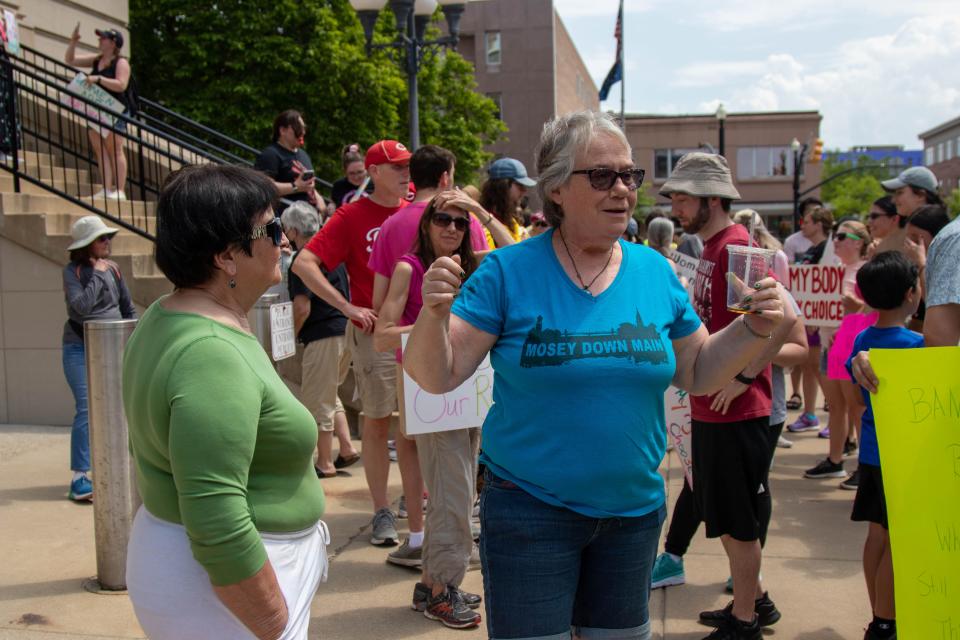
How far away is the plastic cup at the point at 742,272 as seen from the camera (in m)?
2.47

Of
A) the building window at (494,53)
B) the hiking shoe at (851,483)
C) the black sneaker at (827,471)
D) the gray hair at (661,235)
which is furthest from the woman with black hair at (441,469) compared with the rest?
the building window at (494,53)

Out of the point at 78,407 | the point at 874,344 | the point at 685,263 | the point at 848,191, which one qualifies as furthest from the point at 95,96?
the point at 848,191

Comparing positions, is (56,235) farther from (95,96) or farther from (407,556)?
(407,556)

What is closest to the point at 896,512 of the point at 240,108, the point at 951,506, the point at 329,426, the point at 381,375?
the point at 951,506

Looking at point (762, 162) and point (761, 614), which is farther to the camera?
point (762, 162)

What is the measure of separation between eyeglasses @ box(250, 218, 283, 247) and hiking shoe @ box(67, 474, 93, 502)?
14.1ft

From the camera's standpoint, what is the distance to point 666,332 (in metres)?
2.54

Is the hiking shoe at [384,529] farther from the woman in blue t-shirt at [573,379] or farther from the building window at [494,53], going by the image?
the building window at [494,53]

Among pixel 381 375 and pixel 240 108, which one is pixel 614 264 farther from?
pixel 240 108

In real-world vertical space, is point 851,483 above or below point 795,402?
below

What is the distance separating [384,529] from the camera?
5141mm

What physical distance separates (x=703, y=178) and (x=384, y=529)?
8.69ft

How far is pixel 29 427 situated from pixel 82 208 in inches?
92.8

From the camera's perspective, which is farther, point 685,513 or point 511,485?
point 685,513
